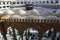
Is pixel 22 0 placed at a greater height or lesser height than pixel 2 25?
lesser

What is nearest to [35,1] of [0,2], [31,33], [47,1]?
[47,1]

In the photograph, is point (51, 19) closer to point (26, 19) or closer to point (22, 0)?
point (26, 19)

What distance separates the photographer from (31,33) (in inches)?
212

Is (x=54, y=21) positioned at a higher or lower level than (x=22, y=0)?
higher

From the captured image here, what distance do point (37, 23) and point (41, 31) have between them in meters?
0.17

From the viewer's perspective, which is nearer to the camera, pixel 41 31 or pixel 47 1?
pixel 41 31

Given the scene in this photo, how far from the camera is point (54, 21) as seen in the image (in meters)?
3.41

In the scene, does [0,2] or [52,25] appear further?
[0,2]

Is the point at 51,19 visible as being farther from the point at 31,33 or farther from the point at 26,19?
the point at 31,33

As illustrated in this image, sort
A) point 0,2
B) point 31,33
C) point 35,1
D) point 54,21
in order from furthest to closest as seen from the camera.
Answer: point 35,1
point 0,2
point 31,33
point 54,21

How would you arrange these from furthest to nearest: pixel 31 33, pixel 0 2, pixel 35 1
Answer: pixel 35 1
pixel 0 2
pixel 31 33

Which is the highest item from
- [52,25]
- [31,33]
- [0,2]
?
[52,25]

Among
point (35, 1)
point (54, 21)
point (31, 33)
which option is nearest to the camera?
point (54, 21)

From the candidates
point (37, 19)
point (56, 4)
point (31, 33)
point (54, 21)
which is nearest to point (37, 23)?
point (37, 19)
